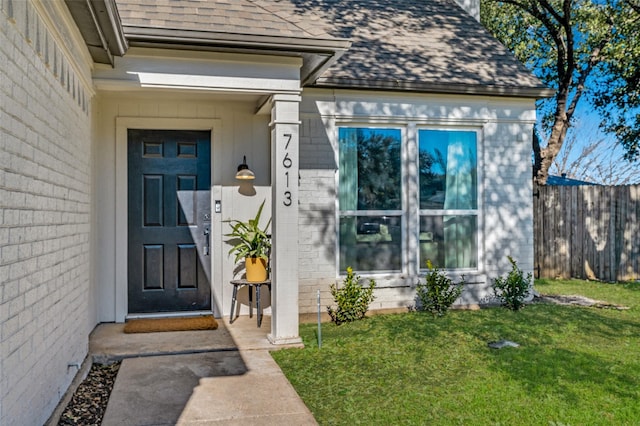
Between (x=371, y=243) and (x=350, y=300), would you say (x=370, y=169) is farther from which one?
(x=350, y=300)

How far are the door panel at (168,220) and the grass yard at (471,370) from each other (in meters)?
1.55

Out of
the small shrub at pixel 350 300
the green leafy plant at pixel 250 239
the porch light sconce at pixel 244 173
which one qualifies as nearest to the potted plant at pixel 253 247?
the green leafy plant at pixel 250 239

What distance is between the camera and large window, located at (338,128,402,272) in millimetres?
7031

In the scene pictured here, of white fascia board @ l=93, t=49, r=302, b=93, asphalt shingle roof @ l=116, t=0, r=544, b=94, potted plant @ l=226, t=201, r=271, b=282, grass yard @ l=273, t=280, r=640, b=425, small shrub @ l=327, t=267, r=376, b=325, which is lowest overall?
grass yard @ l=273, t=280, r=640, b=425

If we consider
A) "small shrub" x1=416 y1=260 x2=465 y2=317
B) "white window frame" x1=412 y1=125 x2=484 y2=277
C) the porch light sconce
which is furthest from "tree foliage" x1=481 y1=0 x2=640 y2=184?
the porch light sconce

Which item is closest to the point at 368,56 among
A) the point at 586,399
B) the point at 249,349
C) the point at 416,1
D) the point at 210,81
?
the point at 416,1

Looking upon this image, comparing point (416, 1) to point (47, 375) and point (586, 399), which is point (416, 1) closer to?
point (586, 399)

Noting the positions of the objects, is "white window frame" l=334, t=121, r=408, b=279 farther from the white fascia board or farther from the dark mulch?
the dark mulch

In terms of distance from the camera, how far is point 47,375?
3387 millimetres

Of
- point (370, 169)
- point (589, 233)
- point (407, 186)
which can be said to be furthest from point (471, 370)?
point (589, 233)

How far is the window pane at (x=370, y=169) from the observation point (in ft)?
23.1

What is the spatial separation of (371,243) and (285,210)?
1971 mm

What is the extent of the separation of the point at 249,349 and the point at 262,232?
161cm

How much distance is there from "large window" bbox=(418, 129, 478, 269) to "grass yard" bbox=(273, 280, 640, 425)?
2.90ft
